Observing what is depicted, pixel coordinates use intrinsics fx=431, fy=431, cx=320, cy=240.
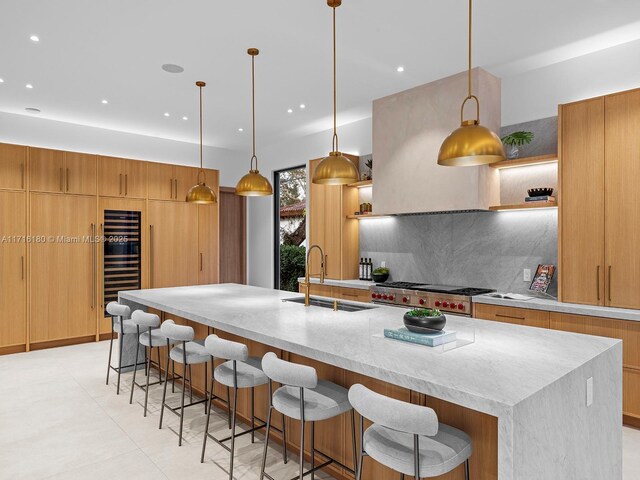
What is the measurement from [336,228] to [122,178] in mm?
3124

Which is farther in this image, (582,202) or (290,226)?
(290,226)

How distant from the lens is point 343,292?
548 centimetres

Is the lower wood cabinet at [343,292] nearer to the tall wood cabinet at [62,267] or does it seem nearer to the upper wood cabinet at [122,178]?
the upper wood cabinet at [122,178]

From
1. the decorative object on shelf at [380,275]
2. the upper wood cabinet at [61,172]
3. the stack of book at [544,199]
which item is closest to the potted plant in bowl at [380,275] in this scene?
the decorative object on shelf at [380,275]

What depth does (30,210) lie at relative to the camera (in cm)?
539

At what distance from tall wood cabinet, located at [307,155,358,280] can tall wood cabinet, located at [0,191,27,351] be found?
370cm

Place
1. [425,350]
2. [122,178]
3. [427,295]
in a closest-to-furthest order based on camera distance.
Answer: [425,350] → [427,295] → [122,178]

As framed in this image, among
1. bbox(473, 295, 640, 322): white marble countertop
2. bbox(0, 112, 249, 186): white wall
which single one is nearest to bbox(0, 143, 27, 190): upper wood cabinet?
bbox(0, 112, 249, 186): white wall

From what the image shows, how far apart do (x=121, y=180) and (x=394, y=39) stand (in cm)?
432

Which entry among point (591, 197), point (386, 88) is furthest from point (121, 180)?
point (591, 197)

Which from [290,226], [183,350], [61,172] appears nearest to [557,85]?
[183,350]

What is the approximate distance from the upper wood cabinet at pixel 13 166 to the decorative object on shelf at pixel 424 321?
207 inches

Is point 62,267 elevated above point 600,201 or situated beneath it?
situated beneath

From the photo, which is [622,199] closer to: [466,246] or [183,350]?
[466,246]
